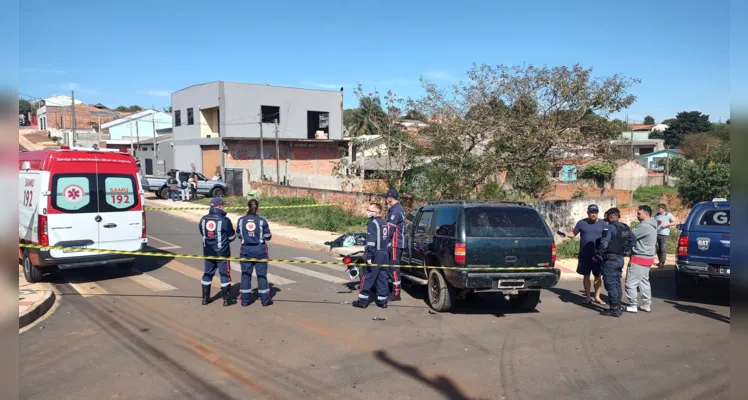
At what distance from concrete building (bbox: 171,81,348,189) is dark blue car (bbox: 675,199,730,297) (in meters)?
25.1

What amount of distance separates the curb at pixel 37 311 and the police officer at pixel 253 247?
2932mm

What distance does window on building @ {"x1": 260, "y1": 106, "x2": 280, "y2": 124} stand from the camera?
38656 mm

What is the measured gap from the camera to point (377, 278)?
332 inches

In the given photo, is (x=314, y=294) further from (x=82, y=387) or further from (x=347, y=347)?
(x=82, y=387)

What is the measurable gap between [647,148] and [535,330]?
72.2m

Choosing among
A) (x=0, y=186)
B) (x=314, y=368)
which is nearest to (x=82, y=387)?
(x=314, y=368)

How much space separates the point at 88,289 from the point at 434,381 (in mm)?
7215

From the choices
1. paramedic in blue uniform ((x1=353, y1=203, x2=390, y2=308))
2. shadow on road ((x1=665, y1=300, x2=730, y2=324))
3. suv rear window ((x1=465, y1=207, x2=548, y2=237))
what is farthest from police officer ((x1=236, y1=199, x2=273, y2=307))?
shadow on road ((x1=665, y1=300, x2=730, y2=324))

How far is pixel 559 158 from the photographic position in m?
17.5

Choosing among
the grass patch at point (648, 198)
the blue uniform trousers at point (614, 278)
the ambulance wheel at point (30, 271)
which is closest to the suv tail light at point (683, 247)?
the blue uniform trousers at point (614, 278)

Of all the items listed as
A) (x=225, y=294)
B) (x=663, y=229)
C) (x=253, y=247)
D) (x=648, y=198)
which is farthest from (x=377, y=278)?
(x=648, y=198)

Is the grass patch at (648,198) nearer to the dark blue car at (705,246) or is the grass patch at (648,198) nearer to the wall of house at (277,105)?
the dark blue car at (705,246)

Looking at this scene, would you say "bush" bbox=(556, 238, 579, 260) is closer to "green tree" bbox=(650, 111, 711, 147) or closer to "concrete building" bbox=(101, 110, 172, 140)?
"concrete building" bbox=(101, 110, 172, 140)

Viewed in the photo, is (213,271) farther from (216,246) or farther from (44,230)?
(44,230)
